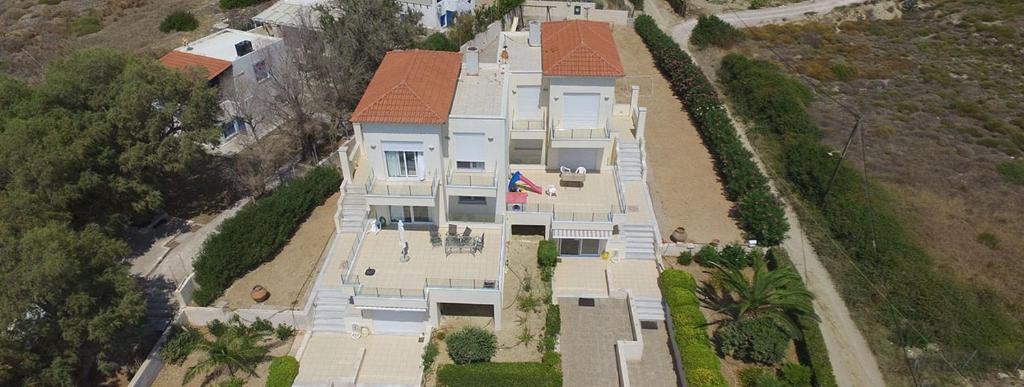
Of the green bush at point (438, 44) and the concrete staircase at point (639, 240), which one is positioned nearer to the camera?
the concrete staircase at point (639, 240)

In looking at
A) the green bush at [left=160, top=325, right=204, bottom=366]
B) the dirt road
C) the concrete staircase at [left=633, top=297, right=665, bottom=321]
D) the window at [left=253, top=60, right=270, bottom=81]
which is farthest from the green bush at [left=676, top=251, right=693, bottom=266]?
the window at [left=253, top=60, right=270, bottom=81]

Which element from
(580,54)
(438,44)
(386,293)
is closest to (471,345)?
(386,293)

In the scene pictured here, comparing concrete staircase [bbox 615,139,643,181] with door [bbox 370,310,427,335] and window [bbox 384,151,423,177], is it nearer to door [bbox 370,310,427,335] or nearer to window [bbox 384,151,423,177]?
window [bbox 384,151,423,177]

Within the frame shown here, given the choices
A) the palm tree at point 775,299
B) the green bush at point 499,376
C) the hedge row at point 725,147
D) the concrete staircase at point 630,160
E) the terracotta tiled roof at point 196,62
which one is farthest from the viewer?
the terracotta tiled roof at point 196,62

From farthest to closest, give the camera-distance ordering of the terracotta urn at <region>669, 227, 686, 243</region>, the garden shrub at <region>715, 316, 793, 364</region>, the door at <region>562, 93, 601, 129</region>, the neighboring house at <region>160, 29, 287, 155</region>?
the neighboring house at <region>160, 29, 287, 155</region>
the door at <region>562, 93, 601, 129</region>
the terracotta urn at <region>669, 227, 686, 243</region>
the garden shrub at <region>715, 316, 793, 364</region>

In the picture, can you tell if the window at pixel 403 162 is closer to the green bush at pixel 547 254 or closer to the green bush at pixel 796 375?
the green bush at pixel 547 254

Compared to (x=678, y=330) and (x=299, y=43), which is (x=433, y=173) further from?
(x=299, y=43)

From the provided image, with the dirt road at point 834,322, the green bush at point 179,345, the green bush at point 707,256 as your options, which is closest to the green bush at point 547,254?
the green bush at point 707,256
